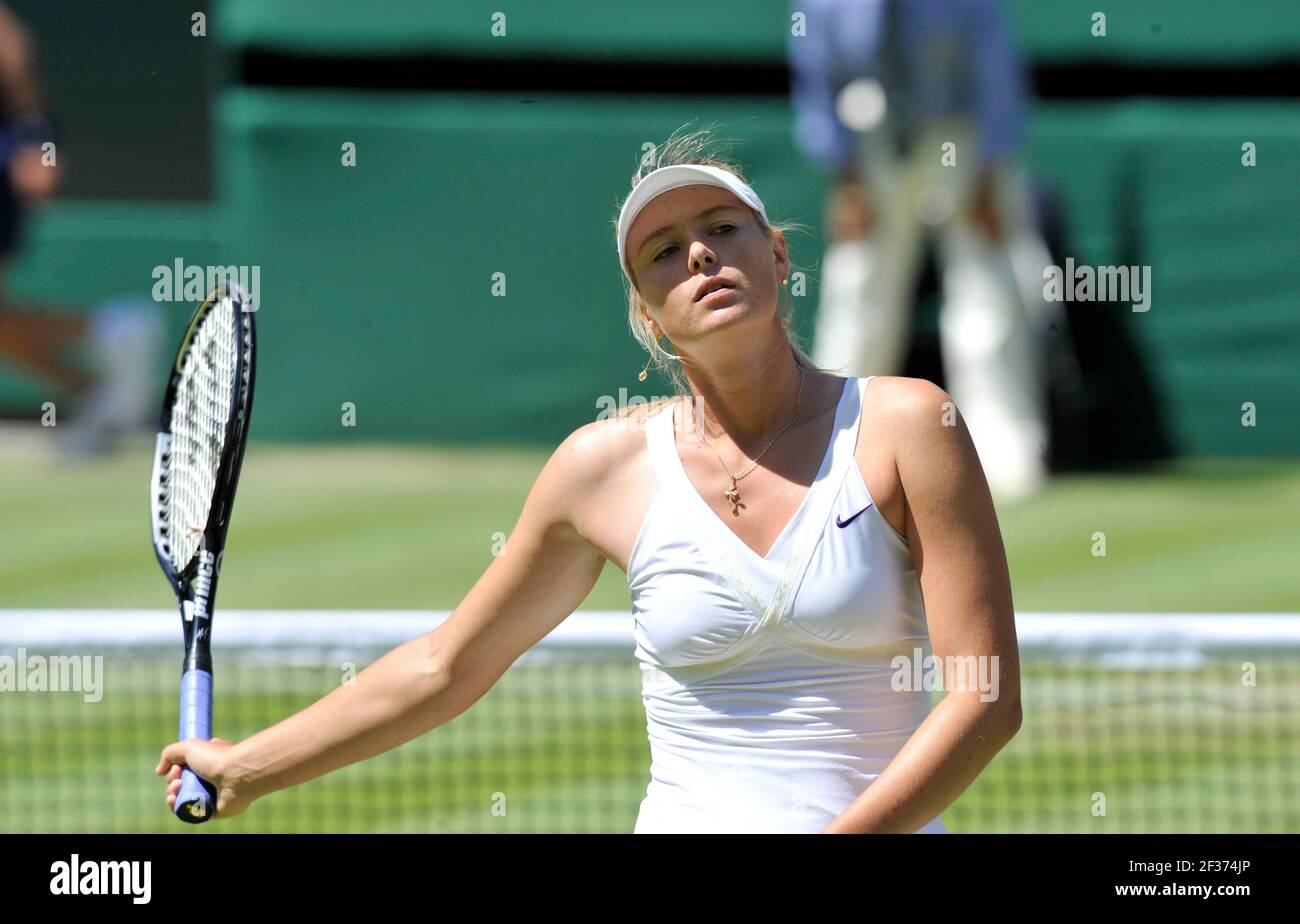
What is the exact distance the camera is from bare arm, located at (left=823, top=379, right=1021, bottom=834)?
2281mm

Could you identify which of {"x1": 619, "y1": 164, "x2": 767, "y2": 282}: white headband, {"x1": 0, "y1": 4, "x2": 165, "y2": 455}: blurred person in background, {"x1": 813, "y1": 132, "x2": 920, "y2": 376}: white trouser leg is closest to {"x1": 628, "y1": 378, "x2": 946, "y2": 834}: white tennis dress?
{"x1": 619, "y1": 164, "x2": 767, "y2": 282}: white headband

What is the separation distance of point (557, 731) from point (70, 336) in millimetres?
6195

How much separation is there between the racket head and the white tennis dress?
0.89 meters

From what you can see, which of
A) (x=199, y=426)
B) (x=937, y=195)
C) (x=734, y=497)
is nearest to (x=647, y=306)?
(x=734, y=497)

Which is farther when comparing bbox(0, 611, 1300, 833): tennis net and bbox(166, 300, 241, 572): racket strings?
bbox(0, 611, 1300, 833): tennis net

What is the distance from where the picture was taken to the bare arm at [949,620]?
7.48 feet

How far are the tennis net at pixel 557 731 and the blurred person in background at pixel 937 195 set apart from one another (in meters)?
4.14

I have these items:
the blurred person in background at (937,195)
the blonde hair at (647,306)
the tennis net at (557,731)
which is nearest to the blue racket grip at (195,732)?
the blonde hair at (647,306)

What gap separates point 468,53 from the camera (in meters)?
10.3

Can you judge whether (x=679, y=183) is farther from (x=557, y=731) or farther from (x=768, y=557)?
(x=557, y=731)

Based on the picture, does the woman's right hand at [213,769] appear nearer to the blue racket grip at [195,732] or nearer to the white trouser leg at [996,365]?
the blue racket grip at [195,732]

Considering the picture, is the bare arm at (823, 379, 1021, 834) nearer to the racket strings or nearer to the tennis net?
the racket strings

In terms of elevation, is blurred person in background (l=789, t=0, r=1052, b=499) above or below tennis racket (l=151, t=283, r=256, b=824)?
above

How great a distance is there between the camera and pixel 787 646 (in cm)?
238
